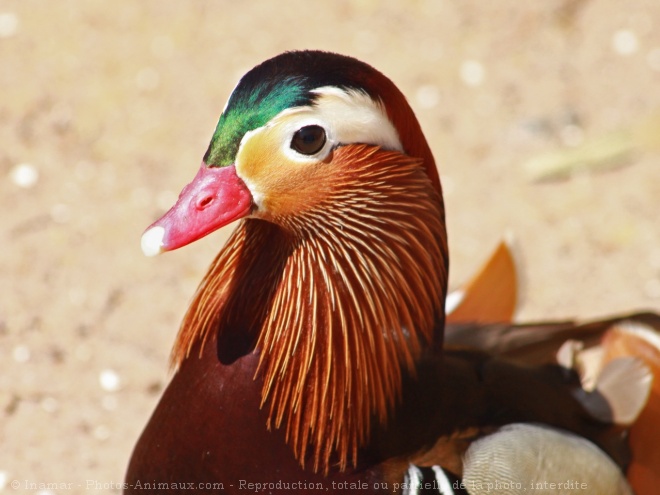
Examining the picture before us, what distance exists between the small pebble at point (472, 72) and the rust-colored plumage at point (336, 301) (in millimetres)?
2444

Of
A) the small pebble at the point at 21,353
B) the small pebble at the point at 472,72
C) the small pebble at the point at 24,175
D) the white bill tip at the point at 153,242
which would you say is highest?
the small pebble at the point at 24,175

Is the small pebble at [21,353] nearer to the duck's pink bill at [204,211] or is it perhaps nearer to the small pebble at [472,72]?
the duck's pink bill at [204,211]

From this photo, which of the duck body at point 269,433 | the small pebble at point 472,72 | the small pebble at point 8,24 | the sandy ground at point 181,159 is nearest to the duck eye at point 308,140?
the duck body at point 269,433

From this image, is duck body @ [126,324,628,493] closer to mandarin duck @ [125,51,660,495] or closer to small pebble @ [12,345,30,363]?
mandarin duck @ [125,51,660,495]

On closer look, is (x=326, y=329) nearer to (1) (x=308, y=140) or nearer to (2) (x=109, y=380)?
(1) (x=308, y=140)

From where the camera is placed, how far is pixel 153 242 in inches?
68.6

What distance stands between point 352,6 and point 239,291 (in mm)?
2935

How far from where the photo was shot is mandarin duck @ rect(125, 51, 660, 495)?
1.75m

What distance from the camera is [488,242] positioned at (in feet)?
12.1

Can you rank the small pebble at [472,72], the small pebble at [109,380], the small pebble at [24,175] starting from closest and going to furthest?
the small pebble at [109,380] → the small pebble at [24,175] → the small pebble at [472,72]

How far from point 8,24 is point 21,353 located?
1.95m

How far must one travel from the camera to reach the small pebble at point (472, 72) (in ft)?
14.2

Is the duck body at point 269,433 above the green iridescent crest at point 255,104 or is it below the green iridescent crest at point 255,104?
below

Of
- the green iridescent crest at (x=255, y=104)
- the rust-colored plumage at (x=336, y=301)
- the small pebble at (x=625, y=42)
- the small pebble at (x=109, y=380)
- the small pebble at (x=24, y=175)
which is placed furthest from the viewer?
the small pebble at (x=625, y=42)
